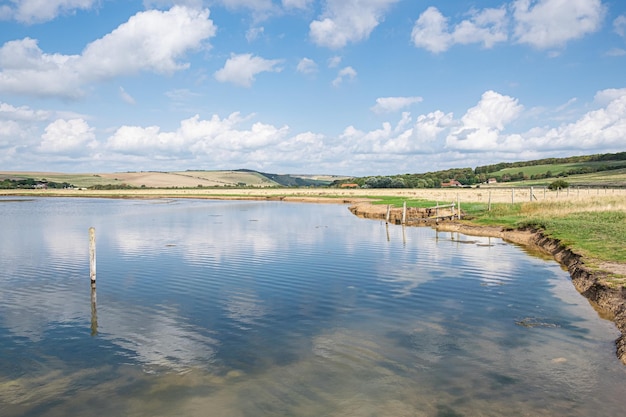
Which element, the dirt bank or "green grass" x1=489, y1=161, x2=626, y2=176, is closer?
the dirt bank

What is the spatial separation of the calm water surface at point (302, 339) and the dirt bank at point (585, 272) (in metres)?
0.42

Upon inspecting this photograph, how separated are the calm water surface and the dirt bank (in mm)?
416

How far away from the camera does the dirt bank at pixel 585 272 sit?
48.4 ft

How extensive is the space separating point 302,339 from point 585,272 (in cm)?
1288

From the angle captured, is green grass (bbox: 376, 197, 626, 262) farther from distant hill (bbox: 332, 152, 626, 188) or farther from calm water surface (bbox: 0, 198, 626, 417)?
distant hill (bbox: 332, 152, 626, 188)

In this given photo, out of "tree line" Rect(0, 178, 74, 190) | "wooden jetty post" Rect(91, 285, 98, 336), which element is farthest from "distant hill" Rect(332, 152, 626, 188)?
"wooden jetty post" Rect(91, 285, 98, 336)

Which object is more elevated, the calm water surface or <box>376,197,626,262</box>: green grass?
<box>376,197,626,262</box>: green grass

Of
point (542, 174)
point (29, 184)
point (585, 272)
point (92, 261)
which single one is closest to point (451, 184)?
point (542, 174)

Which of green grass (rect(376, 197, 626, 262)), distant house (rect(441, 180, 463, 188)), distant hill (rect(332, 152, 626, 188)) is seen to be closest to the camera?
green grass (rect(376, 197, 626, 262))

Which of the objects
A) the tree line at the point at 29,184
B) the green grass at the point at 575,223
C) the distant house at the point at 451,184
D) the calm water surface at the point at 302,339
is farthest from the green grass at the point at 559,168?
the tree line at the point at 29,184

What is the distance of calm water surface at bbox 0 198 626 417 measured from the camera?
31.6 feet

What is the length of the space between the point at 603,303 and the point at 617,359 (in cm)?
522

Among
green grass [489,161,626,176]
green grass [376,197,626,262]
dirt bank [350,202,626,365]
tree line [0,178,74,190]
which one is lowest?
dirt bank [350,202,626,365]

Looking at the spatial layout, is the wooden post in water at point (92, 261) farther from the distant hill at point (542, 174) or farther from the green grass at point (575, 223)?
the distant hill at point (542, 174)
